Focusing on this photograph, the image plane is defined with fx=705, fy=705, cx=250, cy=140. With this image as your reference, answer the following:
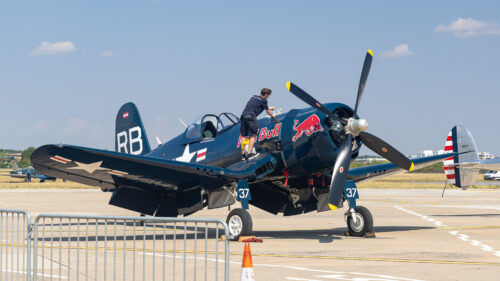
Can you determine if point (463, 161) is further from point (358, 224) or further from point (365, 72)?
point (365, 72)

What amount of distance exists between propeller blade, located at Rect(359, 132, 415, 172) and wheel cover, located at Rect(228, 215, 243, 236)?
2956 mm

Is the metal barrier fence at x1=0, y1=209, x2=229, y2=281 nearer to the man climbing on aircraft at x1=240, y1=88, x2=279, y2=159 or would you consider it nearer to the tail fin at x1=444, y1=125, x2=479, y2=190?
the man climbing on aircraft at x1=240, y1=88, x2=279, y2=159

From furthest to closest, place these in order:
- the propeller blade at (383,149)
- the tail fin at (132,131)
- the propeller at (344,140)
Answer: the tail fin at (132,131) < the propeller blade at (383,149) < the propeller at (344,140)

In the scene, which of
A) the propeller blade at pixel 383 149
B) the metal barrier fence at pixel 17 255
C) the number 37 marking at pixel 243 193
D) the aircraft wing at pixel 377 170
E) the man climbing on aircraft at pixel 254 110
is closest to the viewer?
the metal barrier fence at pixel 17 255

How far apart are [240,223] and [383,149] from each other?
328 cm

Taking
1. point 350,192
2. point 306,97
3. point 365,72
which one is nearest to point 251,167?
point 306,97

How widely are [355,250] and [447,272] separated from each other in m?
2.93

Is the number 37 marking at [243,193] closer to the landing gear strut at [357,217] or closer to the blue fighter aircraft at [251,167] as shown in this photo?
the blue fighter aircraft at [251,167]

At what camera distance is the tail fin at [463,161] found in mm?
23344

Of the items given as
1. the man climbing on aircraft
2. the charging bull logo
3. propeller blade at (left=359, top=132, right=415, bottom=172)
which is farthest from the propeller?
Result: the man climbing on aircraft

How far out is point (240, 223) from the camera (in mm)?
13570

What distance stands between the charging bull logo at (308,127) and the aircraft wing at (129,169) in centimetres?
78

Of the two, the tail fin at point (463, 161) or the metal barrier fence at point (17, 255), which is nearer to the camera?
the metal barrier fence at point (17, 255)

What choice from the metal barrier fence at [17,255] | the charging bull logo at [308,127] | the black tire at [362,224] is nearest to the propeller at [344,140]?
the charging bull logo at [308,127]
